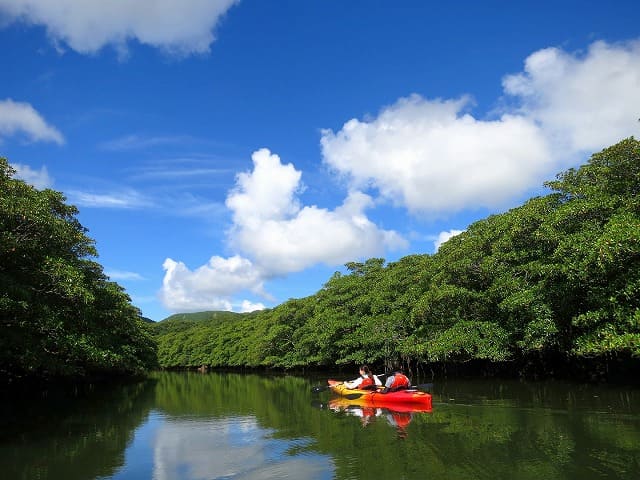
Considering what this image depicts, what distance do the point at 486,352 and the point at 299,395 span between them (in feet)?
33.0

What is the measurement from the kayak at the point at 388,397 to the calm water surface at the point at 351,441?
20.4 inches

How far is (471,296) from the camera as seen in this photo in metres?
22.3

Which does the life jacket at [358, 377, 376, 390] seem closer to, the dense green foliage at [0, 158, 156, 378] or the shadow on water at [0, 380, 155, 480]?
the shadow on water at [0, 380, 155, 480]

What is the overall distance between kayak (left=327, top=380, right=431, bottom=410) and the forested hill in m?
5.43

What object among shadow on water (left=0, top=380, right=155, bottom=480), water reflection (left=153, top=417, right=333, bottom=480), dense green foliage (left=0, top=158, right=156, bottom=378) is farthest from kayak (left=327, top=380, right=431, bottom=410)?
dense green foliage (left=0, top=158, right=156, bottom=378)

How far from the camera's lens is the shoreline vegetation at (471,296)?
13125mm

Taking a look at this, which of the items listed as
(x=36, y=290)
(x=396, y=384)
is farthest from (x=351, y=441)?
(x=36, y=290)

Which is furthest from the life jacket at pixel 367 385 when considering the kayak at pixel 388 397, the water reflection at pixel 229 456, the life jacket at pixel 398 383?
the water reflection at pixel 229 456

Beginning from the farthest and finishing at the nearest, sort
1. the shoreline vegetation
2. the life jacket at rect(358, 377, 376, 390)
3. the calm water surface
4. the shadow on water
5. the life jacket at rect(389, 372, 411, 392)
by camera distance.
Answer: the life jacket at rect(358, 377, 376, 390)
the life jacket at rect(389, 372, 411, 392)
the shoreline vegetation
the shadow on water
the calm water surface

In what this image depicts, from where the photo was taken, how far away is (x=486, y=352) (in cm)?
2067

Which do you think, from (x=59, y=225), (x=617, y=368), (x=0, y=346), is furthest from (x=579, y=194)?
(x=0, y=346)

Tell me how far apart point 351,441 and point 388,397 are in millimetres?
5363

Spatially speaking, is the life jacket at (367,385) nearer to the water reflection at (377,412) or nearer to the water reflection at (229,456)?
the water reflection at (377,412)

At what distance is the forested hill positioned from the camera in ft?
47.3
